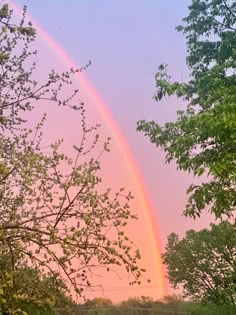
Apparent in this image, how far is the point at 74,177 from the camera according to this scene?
424 cm

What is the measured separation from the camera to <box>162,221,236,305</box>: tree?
22.1 meters

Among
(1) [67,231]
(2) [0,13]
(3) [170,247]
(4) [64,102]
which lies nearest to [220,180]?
(4) [64,102]

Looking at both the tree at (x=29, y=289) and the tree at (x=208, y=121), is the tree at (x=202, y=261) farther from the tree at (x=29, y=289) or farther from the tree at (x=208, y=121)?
the tree at (x=29, y=289)

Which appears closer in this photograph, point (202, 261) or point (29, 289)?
point (29, 289)

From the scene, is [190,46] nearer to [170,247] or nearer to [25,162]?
[25,162]

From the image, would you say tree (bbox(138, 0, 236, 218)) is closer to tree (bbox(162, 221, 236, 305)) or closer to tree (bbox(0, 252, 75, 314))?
tree (bbox(0, 252, 75, 314))

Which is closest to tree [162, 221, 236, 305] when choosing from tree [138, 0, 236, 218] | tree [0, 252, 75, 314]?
tree [138, 0, 236, 218]

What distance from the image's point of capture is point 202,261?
75.8 ft

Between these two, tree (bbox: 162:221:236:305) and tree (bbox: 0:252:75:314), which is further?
tree (bbox: 162:221:236:305)

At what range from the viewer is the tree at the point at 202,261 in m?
22.1

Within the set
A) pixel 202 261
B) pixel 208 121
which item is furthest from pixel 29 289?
pixel 202 261

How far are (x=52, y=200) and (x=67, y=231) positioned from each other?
597 mm

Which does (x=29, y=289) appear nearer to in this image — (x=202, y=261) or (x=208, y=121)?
(x=208, y=121)

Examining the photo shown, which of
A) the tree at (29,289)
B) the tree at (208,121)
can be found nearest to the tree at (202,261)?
the tree at (208,121)
